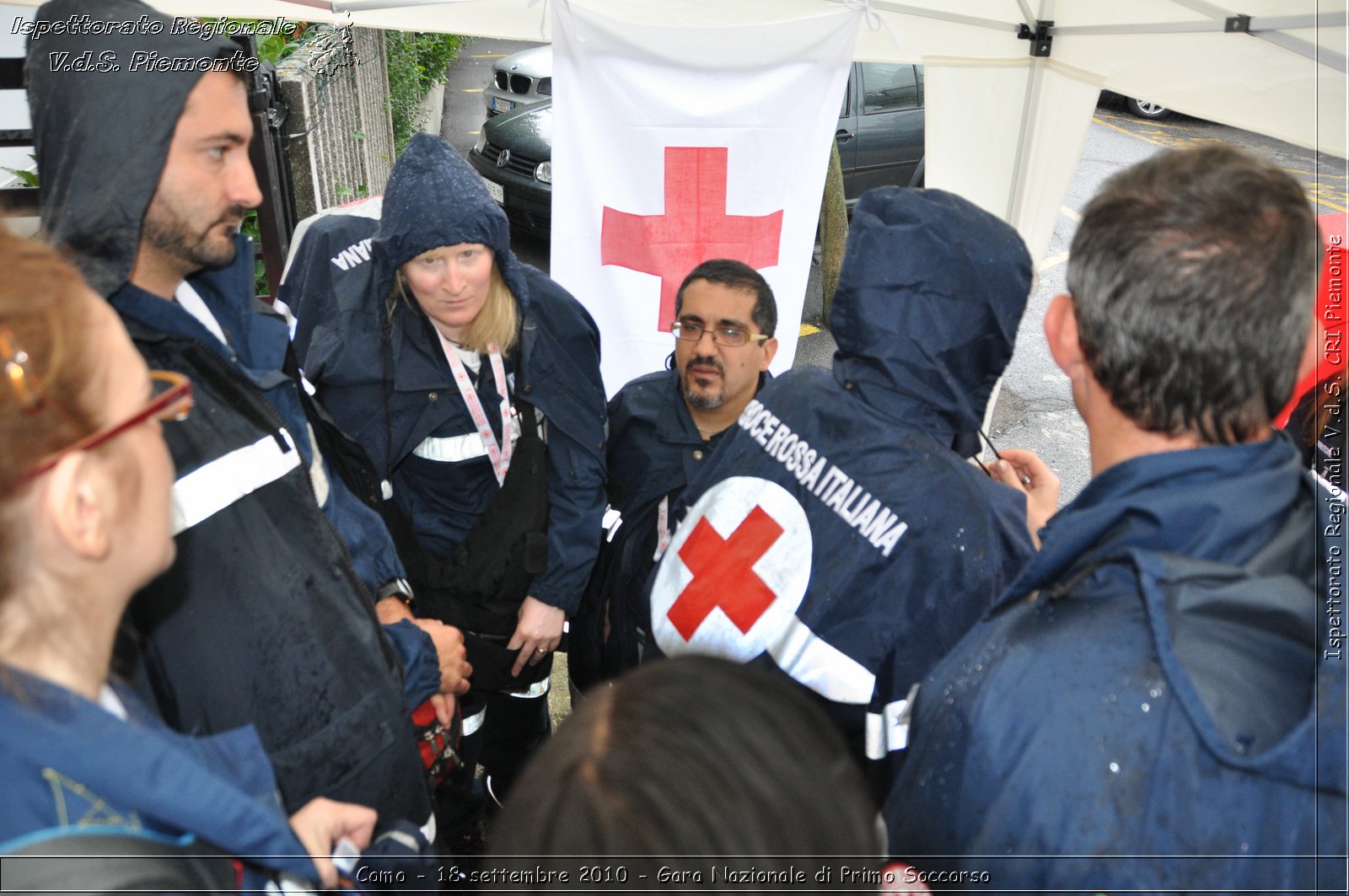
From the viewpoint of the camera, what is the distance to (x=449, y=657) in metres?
1.89

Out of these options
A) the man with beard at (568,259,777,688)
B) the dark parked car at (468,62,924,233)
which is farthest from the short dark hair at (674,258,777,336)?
the dark parked car at (468,62,924,233)

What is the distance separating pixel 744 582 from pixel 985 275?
64cm

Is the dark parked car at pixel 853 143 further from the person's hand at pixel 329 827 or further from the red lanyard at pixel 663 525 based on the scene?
the person's hand at pixel 329 827

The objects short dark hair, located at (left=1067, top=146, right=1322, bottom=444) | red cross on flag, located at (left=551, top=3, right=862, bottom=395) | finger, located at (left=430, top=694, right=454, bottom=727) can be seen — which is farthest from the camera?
red cross on flag, located at (left=551, top=3, right=862, bottom=395)

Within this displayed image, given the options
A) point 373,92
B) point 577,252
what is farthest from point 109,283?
point 373,92

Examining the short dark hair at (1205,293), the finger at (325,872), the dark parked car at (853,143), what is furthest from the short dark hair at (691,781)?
the dark parked car at (853,143)

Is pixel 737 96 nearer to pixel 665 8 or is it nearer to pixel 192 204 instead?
pixel 665 8

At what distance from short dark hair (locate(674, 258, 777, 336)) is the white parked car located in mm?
5928

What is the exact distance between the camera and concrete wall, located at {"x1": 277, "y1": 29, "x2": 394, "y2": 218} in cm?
436

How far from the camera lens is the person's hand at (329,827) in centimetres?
113

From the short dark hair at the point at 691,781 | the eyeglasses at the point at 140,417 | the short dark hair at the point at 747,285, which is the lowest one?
the short dark hair at the point at 747,285

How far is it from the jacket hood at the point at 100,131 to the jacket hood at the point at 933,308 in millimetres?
1085

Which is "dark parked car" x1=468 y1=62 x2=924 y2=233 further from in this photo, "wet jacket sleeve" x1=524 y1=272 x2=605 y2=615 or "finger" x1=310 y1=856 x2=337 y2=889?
"finger" x1=310 y1=856 x2=337 y2=889

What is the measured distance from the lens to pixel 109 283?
52.1 inches
